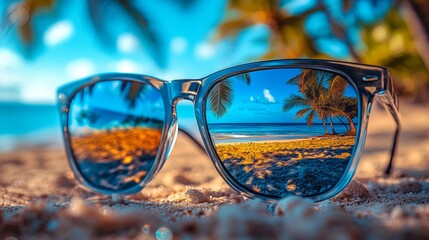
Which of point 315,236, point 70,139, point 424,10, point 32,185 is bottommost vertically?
point 32,185

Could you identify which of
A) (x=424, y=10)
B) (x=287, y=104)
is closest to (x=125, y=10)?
(x=424, y=10)

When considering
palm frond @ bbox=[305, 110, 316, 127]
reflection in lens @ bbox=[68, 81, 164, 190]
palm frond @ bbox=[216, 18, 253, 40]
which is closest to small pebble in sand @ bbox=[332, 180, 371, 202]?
palm frond @ bbox=[305, 110, 316, 127]

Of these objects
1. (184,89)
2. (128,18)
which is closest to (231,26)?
(128,18)

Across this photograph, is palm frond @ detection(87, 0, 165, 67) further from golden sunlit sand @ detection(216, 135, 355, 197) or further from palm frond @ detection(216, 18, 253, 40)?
golden sunlit sand @ detection(216, 135, 355, 197)

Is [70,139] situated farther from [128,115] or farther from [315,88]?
[315,88]

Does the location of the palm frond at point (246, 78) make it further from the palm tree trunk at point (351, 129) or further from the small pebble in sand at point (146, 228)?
the small pebble in sand at point (146, 228)

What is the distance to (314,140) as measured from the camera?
0.98m

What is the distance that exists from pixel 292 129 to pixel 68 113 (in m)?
0.94

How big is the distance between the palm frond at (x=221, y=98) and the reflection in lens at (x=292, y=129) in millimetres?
10

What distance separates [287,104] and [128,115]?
2.20 feet

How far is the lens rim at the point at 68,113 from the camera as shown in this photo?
123 centimetres

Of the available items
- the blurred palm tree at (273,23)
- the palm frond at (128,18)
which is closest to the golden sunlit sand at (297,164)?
the palm frond at (128,18)

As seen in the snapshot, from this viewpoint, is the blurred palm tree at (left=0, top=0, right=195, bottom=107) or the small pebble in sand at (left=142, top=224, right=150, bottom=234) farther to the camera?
the blurred palm tree at (left=0, top=0, right=195, bottom=107)

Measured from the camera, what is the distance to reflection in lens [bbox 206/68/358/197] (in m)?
0.97
